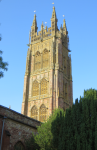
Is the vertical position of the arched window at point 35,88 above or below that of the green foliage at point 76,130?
above

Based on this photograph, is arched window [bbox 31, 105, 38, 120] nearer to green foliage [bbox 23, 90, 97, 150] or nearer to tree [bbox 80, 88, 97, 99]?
green foliage [bbox 23, 90, 97, 150]

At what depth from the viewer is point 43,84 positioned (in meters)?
46.2

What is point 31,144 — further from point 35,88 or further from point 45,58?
point 45,58

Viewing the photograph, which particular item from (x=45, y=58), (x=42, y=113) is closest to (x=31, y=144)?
(x=42, y=113)

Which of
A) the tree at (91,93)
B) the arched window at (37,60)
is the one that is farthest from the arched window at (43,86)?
the tree at (91,93)

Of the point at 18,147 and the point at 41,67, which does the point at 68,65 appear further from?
the point at 18,147

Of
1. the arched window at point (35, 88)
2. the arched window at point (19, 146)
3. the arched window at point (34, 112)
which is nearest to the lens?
the arched window at point (19, 146)

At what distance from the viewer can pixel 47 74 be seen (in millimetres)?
46406

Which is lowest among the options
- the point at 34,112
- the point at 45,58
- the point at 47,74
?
the point at 34,112

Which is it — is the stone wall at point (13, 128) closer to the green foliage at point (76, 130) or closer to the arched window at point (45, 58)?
the green foliage at point (76, 130)

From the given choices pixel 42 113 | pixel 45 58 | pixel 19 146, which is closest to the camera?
pixel 19 146

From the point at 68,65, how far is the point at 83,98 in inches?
1216

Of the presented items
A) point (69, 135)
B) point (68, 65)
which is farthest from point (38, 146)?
point (68, 65)

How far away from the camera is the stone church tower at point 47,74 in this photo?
1709 inches
